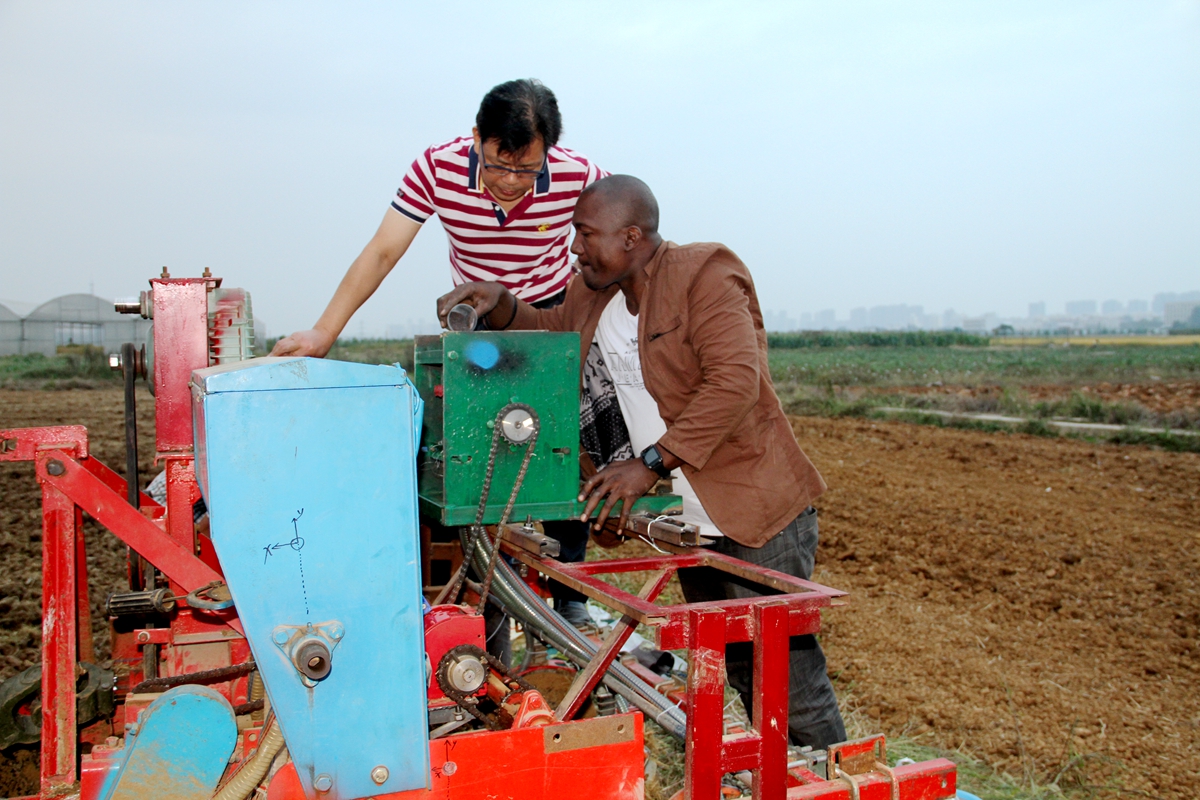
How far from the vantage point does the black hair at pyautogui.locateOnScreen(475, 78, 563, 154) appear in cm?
274

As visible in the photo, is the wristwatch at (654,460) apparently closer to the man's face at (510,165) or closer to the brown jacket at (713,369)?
the brown jacket at (713,369)

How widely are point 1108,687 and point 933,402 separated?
523 inches

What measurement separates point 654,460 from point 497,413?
450mm

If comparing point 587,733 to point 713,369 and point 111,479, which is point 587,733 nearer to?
point 713,369

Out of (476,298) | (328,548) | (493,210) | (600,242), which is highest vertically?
(493,210)

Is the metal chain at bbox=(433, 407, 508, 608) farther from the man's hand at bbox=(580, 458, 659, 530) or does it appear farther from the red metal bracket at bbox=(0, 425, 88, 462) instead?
the red metal bracket at bbox=(0, 425, 88, 462)

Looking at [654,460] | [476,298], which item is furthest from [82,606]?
[654,460]

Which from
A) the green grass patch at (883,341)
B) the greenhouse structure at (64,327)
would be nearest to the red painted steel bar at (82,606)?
the greenhouse structure at (64,327)

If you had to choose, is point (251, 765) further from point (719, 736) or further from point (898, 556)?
point (898, 556)

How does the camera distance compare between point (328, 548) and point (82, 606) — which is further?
point (82, 606)

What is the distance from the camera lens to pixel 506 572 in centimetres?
254

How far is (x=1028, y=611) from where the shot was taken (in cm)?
554

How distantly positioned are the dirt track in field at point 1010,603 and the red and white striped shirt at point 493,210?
8.30ft

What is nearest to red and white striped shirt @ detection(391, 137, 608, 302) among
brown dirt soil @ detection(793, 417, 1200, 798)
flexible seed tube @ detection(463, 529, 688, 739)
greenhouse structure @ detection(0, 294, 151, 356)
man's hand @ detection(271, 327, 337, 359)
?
man's hand @ detection(271, 327, 337, 359)
